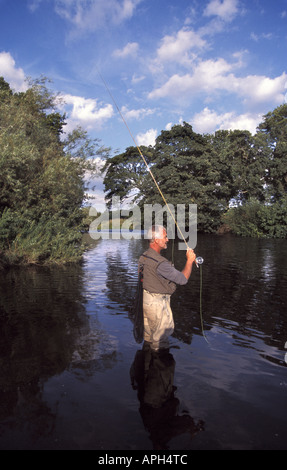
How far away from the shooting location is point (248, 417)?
4.71 metres

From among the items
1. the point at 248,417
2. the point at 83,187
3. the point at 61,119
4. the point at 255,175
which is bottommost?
the point at 248,417

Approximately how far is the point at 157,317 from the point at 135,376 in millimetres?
965

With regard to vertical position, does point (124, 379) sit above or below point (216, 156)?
below

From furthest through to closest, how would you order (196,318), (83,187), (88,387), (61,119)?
1. (61,119)
2. (83,187)
3. (196,318)
4. (88,387)

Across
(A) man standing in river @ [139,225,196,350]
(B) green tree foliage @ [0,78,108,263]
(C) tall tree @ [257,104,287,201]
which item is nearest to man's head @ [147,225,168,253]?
(A) man standing in river @ [139,225,196,350]

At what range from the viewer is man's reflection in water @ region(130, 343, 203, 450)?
4348 millimetres

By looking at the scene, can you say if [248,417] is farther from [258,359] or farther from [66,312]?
[66,312]

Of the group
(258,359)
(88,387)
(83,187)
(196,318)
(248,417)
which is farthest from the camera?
(83,187)

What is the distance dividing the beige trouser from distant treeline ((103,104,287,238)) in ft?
129

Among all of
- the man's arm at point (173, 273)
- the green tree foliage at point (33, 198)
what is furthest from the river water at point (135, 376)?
the green tree foliage at point (33, 198)

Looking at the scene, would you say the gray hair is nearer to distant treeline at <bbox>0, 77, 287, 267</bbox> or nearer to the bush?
distant treeline at <bbox>0, 77, 287, 267</bbox>

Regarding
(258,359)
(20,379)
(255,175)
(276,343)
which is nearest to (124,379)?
(20,379)

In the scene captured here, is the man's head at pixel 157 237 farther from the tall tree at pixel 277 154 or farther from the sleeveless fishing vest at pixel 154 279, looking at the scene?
the tall tree at pixel 277 154

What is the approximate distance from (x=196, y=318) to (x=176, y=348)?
2338 mm
